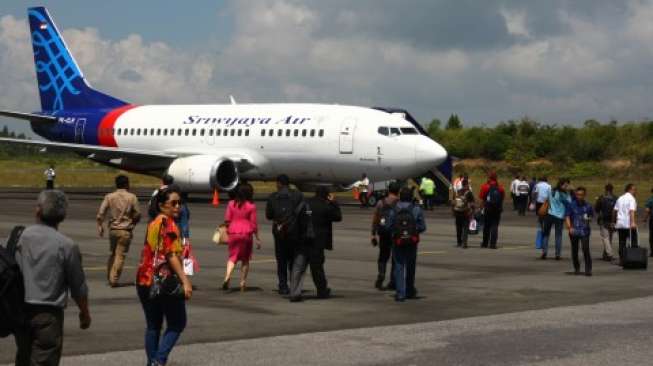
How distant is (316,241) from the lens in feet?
54.6

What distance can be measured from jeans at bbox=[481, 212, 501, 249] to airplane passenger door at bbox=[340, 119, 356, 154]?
15.5m

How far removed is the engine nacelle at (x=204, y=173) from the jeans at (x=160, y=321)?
1310 inches

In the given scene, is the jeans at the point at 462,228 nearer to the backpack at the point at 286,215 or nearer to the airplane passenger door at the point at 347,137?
the backpack at the point at 286,215

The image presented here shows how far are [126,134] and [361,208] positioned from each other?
1254 centimetres

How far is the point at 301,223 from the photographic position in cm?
1650

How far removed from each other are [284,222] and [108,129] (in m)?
35.6

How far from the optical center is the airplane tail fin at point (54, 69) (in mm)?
53938

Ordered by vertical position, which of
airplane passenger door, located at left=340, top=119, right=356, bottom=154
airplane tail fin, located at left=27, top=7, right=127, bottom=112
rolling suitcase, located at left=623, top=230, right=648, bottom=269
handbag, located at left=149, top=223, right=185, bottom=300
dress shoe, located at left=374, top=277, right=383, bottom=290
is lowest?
dress shoe, located at left=374, top=277, right=383, bottom=290

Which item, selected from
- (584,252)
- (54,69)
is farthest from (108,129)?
(584,252)

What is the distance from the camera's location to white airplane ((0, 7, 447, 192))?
4159 centimetres

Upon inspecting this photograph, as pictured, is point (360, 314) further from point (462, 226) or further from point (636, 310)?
point (462, 226)

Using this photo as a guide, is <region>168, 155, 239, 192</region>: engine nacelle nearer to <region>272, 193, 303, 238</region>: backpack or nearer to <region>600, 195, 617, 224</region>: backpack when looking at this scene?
<region>600, 195, 617, 224</region>: backpack

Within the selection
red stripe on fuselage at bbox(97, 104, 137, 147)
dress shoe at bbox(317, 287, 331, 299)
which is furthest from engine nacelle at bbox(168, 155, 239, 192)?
dress shoe at bbox(317, 287, 331, 299)

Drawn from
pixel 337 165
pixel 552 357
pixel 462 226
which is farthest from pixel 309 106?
pixel 552 357
